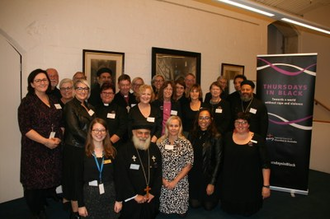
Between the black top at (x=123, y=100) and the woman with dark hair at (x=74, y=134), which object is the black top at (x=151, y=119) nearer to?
the black top at (x=123, y=100)

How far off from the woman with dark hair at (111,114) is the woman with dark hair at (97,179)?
665mm

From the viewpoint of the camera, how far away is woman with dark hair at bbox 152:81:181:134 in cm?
381

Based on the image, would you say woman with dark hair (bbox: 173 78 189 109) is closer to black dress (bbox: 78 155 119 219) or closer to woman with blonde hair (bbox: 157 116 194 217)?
woman with blonde hair (bbox: 157 116 194 217)

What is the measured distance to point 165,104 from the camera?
3879mm

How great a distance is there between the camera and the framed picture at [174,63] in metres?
5.28

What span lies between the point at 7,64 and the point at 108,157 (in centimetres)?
228

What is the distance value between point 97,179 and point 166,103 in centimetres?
164

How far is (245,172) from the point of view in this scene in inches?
133

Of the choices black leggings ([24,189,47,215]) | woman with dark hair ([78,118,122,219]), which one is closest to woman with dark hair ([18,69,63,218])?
black leggings ([24,189,47,215])

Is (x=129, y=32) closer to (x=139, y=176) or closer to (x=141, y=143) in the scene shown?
(x=141, y=143)

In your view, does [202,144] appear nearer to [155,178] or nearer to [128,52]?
[155,178]

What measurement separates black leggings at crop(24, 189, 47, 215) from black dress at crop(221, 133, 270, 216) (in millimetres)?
2314

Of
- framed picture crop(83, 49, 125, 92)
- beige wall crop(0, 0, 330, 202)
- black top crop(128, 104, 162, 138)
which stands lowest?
black top crop(128, 104, 162, 138)

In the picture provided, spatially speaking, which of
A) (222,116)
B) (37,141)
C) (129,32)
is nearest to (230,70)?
(129,32)
